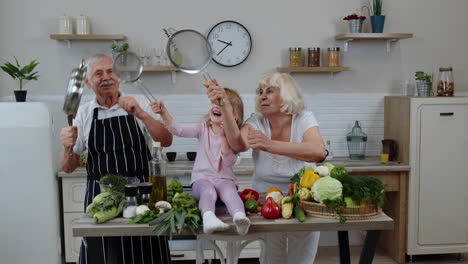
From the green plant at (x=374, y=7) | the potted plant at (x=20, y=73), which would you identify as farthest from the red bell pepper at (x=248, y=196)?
the green plant at (x=374, y=7)

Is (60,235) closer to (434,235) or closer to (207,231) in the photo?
(207,231)

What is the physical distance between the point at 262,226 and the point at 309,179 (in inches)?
12.0

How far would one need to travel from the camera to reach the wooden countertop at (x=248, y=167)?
4.39m

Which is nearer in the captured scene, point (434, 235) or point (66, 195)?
point (66, 195)

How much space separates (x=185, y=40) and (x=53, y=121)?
8.82 feet

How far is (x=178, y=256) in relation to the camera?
457 cm

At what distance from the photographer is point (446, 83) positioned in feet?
15.8

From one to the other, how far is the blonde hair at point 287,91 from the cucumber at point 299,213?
1.82 ft

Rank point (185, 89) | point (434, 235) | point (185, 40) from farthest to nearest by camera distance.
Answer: point (185, 89), point (434, 235), point (185, 40)

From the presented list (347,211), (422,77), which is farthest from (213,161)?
(422,77)

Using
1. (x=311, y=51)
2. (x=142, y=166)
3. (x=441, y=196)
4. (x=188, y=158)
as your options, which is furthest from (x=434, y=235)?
(x=142, y=166)

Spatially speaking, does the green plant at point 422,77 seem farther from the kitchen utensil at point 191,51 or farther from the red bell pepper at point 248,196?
the kitchen utensil at point 191,51

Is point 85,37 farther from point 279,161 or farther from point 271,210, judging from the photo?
point 271,210

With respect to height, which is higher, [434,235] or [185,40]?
[185,40]
